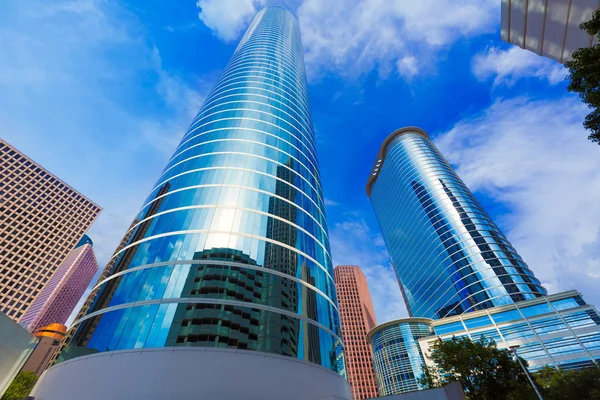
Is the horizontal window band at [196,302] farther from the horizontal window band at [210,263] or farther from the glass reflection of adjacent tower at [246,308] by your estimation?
the horizontal window band at [210,263]

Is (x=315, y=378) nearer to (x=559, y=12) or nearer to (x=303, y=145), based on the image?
(x=559, y=12)

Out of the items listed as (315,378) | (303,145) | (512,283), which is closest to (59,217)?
(303,145)

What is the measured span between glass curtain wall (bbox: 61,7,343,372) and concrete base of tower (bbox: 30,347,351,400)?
2.94 feet

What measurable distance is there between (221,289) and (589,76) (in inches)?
1080

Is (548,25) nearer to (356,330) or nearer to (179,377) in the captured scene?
(179,377)

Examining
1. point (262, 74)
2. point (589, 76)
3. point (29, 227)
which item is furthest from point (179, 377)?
point (29, 227)

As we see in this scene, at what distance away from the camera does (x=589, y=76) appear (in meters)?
10.4

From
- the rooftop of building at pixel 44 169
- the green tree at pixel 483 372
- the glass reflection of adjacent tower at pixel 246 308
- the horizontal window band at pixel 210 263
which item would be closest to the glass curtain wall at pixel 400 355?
the green tree at pixel 483 372

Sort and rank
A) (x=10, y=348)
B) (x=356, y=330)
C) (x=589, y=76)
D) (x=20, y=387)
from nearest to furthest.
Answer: (x=589, y=76)
(x=10, y=348)
(x=20, y=387)
(x=356, y=330)

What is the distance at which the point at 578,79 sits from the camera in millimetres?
11070

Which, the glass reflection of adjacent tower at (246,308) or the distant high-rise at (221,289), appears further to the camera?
the glass reflection of adjacent tower at (246,308)

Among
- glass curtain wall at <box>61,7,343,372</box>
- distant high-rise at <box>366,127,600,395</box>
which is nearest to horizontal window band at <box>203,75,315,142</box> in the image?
glass curtain wall at <box>61,7,343,372</box>

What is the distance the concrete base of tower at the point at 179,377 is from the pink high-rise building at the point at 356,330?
403 feet

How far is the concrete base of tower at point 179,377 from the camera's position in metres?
20.0
